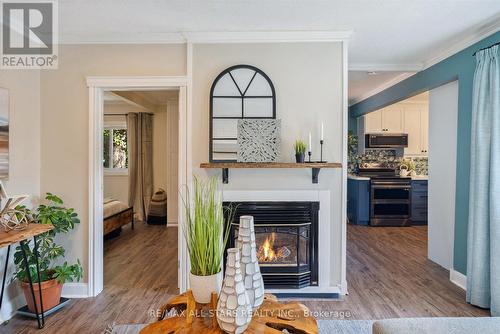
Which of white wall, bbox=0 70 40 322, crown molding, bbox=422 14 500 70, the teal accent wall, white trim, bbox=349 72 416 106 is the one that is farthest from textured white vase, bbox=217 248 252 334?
white trim, bbox=349 72 416 106

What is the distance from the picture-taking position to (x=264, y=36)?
2.88 meters

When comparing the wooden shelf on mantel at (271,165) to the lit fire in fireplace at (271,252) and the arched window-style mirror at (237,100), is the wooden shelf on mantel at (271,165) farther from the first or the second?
the lit fire in fireplace at (271,252)

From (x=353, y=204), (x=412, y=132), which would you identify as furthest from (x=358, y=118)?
(x=353, y=204)

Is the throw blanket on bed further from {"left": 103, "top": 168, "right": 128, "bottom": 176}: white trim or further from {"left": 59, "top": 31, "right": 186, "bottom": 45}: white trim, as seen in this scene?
{"left": 59, "top": 31, "right": 186, "bottom": 45}: white trim

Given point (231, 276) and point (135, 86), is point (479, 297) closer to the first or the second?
point (231, 276)

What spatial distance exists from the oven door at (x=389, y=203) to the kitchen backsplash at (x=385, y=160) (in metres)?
0.87

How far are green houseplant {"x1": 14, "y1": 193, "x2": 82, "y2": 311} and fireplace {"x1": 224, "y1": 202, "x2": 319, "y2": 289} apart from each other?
59.2 inches

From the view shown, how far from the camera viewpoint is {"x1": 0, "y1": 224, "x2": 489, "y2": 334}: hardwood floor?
2551 millimetres

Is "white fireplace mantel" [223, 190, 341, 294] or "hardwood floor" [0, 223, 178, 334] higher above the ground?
"white fireplace mantel" [223, 190, 341, 294]

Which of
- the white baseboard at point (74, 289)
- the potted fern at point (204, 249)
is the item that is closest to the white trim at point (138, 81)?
the potted fern at point (204, 249)

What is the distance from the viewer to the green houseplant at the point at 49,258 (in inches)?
100

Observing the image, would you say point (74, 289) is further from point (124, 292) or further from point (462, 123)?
point (462, 123)

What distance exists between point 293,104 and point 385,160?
457 centimetres

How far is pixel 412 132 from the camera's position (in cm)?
638
